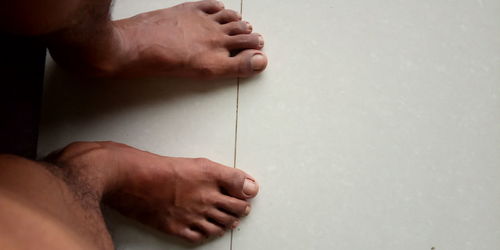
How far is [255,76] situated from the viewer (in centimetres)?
108

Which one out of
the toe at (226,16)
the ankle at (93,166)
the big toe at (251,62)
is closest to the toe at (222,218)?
the ankle at (93,166)

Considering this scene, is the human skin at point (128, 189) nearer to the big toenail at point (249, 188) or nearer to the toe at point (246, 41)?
the big toenail at point (249, 188)

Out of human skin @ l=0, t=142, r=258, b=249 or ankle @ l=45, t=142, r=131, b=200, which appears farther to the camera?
ankle @ l=45, t=142, r=131, b=200

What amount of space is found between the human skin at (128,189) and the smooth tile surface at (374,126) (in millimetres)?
57

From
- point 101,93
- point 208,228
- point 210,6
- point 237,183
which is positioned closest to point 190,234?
point 208,228

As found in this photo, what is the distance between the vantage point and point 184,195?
102 centimetres

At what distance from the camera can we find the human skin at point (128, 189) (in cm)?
69

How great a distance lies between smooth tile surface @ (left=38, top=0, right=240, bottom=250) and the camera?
106 centimetres

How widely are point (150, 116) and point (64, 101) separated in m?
0.19

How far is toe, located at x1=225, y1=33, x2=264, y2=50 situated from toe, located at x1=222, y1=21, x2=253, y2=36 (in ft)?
0.04

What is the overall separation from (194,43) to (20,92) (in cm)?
35

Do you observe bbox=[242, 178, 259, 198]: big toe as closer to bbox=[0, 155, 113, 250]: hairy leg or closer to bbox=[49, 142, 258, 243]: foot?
bbox=[49, 142, 258, 243]: foot

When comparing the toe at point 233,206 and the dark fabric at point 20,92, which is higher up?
the dark fabric at point 20,92

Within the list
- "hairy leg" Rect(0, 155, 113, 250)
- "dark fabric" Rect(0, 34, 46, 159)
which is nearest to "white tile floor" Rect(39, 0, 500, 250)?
"dark fabric" Rect(0, 34, 46, 159)
